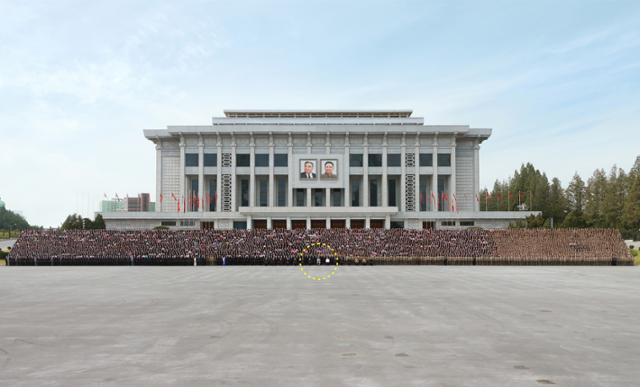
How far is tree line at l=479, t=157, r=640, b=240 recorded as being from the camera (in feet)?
289

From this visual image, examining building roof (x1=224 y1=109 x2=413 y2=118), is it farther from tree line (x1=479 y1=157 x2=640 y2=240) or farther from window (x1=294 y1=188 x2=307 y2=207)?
tree line (x1=479 y1=157 x2=640 y2=240)

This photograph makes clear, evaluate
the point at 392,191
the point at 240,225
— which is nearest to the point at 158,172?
the point at 240,225

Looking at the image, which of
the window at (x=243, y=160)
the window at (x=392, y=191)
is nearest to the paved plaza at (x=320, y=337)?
the window at (x=243, y=160)

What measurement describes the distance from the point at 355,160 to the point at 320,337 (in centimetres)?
7639

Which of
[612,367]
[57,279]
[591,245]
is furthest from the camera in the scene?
[591,245]

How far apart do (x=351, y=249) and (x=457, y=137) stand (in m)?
49.3

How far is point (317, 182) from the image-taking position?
86000mm

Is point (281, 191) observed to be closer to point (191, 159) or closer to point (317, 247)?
point (191, 159)

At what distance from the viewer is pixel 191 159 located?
88125mm

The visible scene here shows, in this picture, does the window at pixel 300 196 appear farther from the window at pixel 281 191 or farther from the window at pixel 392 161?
the window at pixel 392 161

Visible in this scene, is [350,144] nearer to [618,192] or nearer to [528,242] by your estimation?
[528,242]

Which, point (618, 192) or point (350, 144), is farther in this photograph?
point (618, 192)

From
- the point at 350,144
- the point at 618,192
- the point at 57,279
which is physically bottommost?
the point at 57,279

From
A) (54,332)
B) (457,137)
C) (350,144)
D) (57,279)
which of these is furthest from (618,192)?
(54,332)
